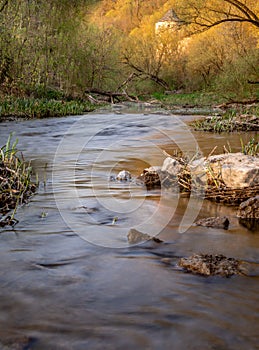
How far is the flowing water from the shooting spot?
7.55 feet

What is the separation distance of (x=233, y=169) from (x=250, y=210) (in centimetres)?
85

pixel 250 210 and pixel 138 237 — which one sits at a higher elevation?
pixel 250 210

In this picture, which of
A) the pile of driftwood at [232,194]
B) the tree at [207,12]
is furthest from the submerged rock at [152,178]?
the tree at [207,12]

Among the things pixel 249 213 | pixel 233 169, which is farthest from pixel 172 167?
pixel 249 213

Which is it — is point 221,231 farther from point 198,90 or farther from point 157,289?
point 198,90

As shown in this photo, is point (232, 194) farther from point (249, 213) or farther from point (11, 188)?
point (11, 188)

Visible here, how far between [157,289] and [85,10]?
27.8 meters

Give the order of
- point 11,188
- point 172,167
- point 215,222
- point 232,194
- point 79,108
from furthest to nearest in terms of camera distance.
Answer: point 79,108 < point 172,167 < point 232,194 < point 11,188 < point 215,222

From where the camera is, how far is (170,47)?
39719 millimetres

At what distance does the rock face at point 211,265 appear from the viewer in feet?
9.91

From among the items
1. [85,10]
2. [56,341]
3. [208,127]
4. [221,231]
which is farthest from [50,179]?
[85,10]

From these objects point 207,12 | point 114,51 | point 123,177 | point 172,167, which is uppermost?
point 207,12

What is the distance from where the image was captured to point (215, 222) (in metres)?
4.16

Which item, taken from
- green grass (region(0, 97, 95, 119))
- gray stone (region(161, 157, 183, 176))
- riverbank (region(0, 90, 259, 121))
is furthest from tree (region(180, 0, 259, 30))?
gray stone (region(161, 157, 183, 176))
